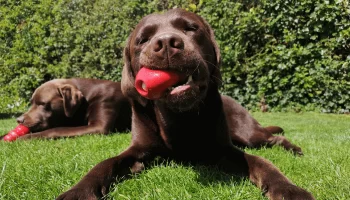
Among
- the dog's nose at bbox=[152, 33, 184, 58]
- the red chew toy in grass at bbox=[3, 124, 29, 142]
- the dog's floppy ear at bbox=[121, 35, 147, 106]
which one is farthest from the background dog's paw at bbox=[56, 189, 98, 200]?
the red chew toy in grass at bbox=[3, 124, 29, 142]

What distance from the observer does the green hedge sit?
24.4 feet

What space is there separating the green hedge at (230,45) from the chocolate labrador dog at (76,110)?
3.92m

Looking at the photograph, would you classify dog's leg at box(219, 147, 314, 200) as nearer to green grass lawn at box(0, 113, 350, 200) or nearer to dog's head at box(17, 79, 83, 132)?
green grass lawn at box(0, 113, 350, 200)

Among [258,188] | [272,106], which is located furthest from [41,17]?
[258,188]

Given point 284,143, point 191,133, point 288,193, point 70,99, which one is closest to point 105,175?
point 191,133

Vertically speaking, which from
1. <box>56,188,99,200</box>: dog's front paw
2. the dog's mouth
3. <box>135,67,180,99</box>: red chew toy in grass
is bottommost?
<box>56,188,99,200</box>: dog's front paw

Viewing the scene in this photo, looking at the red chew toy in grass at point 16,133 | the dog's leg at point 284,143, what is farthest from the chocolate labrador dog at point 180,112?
the red chew toy in grass at point 16,133

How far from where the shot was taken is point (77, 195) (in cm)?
185

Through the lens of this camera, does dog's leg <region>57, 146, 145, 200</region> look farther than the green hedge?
No

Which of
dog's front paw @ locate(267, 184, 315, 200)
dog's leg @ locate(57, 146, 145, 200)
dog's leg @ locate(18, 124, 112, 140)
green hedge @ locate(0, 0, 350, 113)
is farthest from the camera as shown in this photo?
green hedge @ locate(0, 0, 350, 113)

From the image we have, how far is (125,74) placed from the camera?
2.93 metres

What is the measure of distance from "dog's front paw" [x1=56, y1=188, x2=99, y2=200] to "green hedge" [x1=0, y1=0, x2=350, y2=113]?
6667 mm

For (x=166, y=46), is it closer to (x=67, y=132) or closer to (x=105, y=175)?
(x=105, y=175)

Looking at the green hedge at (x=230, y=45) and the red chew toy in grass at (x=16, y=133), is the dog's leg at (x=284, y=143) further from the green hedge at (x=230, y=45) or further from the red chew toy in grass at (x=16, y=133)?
the green hedge at (x=230, y=45)
